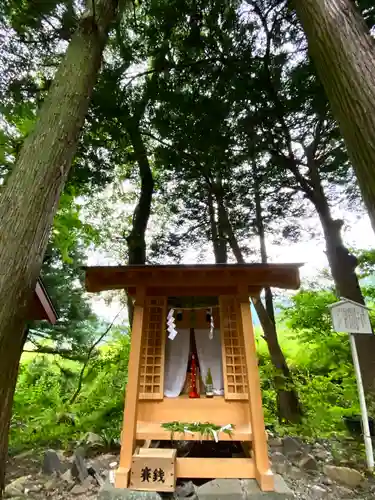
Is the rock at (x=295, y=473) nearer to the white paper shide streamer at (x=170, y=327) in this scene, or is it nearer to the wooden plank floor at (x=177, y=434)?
the wooden plank floor at (x=177, y=434)

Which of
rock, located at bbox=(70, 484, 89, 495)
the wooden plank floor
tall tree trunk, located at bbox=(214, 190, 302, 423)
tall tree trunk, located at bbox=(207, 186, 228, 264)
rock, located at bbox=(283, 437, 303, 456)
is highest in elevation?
tall tree trunk, located at bbox=(207, 186, 228, 264)

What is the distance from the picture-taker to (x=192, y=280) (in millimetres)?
3738

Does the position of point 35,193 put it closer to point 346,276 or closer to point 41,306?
point 41,306

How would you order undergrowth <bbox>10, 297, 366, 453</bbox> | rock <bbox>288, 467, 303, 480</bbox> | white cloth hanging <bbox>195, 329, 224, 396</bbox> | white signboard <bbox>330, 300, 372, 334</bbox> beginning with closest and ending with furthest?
rock <bbox>288, 467, 303, 480</bbox> < white signboard <bbox>330, 300, 372, 334</bbox> < white cloth hanging <bbox>195, 329, 224, 396</bbox> < undergrowth <bbox>10, 297, 366, 453</bbox>

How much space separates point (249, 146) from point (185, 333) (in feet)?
13.5

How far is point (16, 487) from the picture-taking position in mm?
3031

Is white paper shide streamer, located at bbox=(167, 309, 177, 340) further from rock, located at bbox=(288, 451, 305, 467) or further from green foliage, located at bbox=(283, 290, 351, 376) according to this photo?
green foliage, located at bbox=(283, 290, 351, 376)

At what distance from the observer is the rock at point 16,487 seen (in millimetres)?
2891

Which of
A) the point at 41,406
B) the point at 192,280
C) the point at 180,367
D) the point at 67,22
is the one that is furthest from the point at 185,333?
the point at 67,22

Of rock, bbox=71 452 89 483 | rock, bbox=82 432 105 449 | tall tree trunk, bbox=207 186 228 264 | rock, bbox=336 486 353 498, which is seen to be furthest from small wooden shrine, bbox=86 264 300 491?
tall tree trunk, bbox=207 186 228 264

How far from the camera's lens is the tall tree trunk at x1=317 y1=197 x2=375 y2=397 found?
16.7ft

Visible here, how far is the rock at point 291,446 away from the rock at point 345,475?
616 mm

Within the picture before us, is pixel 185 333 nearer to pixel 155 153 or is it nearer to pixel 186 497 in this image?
pixel 186 497

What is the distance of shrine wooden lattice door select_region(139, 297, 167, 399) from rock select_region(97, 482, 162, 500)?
90cm
